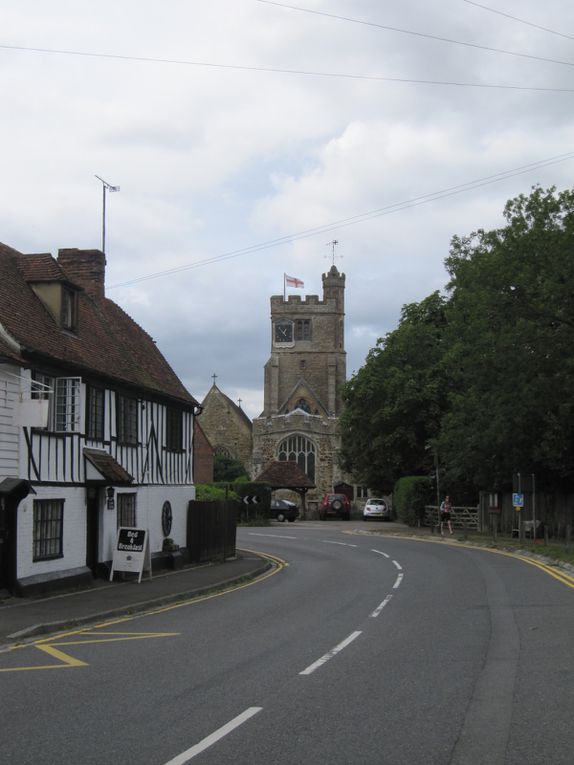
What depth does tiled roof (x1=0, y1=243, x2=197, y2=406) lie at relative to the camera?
748 inches

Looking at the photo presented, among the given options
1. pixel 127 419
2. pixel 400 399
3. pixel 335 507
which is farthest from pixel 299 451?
pixel 127 419

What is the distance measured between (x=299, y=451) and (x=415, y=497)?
37249 mm

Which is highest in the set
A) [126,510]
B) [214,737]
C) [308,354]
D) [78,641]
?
[308,354]

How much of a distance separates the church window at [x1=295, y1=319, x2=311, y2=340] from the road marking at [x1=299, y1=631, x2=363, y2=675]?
94.7 meters

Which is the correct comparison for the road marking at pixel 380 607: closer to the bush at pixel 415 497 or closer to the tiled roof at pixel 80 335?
the tiled roof at pixel 80 335

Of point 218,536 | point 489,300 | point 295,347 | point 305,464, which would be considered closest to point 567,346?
point 489,300

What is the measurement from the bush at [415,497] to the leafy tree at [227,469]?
4206 cm

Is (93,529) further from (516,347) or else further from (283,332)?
(283,332)

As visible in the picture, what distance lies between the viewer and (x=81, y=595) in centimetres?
1834

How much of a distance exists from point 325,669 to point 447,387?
4455 centimetres

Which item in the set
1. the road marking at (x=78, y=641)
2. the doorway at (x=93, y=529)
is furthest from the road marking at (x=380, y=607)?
the doorway at (x=93, y=529)

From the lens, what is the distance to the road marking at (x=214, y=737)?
20.5 feet

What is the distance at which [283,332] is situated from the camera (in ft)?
350

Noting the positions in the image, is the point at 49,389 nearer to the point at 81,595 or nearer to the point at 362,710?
the point at 81,595
